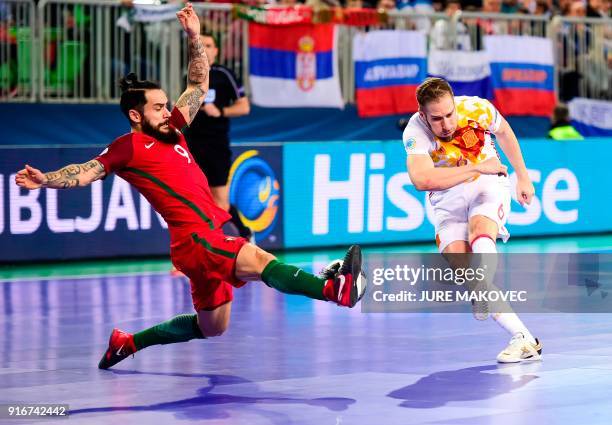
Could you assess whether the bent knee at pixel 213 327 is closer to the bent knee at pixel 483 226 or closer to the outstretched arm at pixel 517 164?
the bent knee at pixel 483 226

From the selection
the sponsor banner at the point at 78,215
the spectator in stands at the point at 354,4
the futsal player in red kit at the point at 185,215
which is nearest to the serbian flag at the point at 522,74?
the spectator in stands at the point at 354,4

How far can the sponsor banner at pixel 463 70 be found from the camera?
66.6ft

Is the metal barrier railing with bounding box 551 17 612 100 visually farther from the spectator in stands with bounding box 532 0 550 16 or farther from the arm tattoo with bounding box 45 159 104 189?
the arm tattoo with bounding box 45 159 104 189

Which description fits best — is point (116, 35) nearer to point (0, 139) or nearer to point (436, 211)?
point (0, 139)

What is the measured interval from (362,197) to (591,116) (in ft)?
20.9

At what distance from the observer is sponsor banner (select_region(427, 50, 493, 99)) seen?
20.3 meters

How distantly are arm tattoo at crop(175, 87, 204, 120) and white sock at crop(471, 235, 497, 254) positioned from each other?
2137 millimetres

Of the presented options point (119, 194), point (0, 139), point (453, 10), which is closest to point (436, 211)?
point (119, 194)

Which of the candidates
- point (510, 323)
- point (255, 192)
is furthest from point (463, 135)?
point (255, 192)

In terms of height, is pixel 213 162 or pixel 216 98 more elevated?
pixel 216 98

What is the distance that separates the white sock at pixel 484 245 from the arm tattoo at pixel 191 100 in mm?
2137

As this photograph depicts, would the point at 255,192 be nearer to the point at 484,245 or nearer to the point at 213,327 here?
the point at 484,245

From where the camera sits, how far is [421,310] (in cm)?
1214

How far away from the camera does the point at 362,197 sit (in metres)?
17.9
